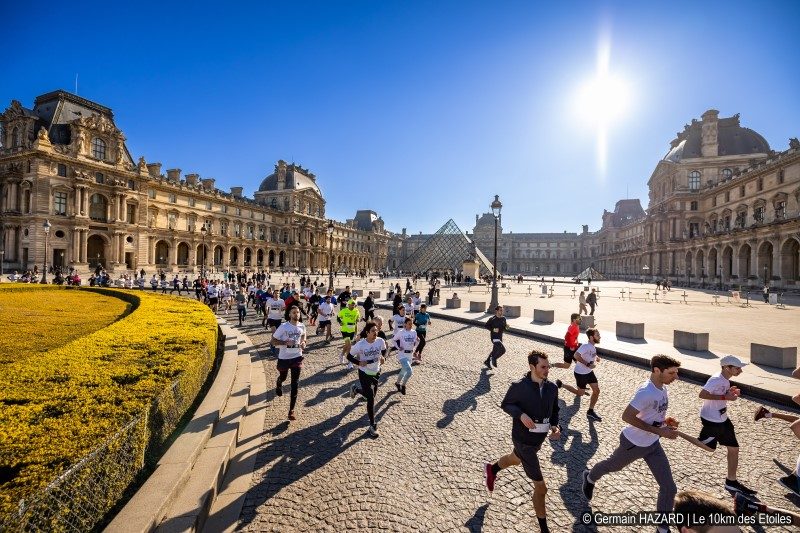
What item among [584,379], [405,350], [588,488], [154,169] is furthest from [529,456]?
[154,169]

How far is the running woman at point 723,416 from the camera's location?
12.4 ft

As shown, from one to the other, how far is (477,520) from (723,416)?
2.93 meters

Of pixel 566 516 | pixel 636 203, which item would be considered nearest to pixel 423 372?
pixel 566 516

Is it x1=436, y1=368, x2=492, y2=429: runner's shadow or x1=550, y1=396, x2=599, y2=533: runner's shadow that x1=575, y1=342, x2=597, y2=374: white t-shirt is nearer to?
x1=550, y1=396, x2=599, y2=533: runner's shadow

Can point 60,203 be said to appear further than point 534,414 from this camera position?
Yes

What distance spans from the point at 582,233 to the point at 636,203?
69.4 ft

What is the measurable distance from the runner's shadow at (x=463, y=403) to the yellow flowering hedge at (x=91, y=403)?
3.61 metres

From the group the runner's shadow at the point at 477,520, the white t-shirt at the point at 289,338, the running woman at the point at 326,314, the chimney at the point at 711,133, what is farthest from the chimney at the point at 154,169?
the chimney at the point at 711,133

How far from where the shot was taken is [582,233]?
115 m

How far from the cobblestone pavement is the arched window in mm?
43537

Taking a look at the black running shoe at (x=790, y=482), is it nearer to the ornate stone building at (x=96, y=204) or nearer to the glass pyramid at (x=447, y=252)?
the ornate stone building at (x=96, y=204)

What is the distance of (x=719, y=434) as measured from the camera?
12.6 feet

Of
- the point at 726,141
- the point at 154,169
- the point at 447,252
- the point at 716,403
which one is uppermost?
the point at 726,141

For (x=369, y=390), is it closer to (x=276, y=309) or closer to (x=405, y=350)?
(x=405, y=350)
